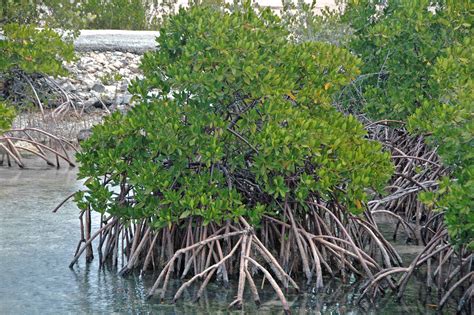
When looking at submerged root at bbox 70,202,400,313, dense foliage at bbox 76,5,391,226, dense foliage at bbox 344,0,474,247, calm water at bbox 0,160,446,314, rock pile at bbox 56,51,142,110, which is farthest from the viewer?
rock pile at bbox 56,51,142,110

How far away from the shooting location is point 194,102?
7.73 m

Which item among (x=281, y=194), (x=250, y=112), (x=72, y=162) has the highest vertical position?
(x=250, y=112)

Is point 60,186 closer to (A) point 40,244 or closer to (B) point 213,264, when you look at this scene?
(A) point 40,244

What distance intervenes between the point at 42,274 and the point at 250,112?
1.88 m

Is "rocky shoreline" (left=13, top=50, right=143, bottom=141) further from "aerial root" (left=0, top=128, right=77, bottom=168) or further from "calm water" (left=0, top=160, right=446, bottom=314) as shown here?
"calm water" (left=0, top=160, right=446, bottom=314)

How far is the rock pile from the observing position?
17.1 m

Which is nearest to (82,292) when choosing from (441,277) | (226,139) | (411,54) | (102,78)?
(226,139)

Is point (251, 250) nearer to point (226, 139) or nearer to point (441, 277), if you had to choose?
point (226, 139)

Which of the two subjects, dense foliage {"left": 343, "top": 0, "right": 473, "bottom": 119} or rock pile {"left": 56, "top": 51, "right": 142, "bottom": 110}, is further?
rock pile {"left": 56, "top": 51, "right": 142, "bottom": 110}

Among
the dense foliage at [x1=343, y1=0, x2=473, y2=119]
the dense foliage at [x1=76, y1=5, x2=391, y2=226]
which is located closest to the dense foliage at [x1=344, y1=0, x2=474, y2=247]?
the dense foliage at [x1=343, y1=0, x2=473, y2=119]

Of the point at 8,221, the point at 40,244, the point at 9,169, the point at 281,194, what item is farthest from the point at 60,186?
the point at 281,194

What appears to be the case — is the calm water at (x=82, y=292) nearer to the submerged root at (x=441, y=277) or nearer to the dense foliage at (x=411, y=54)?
the submerged root at (x=441, y=277)

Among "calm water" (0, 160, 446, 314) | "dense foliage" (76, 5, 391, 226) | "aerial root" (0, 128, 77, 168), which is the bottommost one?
"aerial root" (0, 128, 77, 168)

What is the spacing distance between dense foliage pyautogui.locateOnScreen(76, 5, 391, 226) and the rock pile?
25.8 feet
